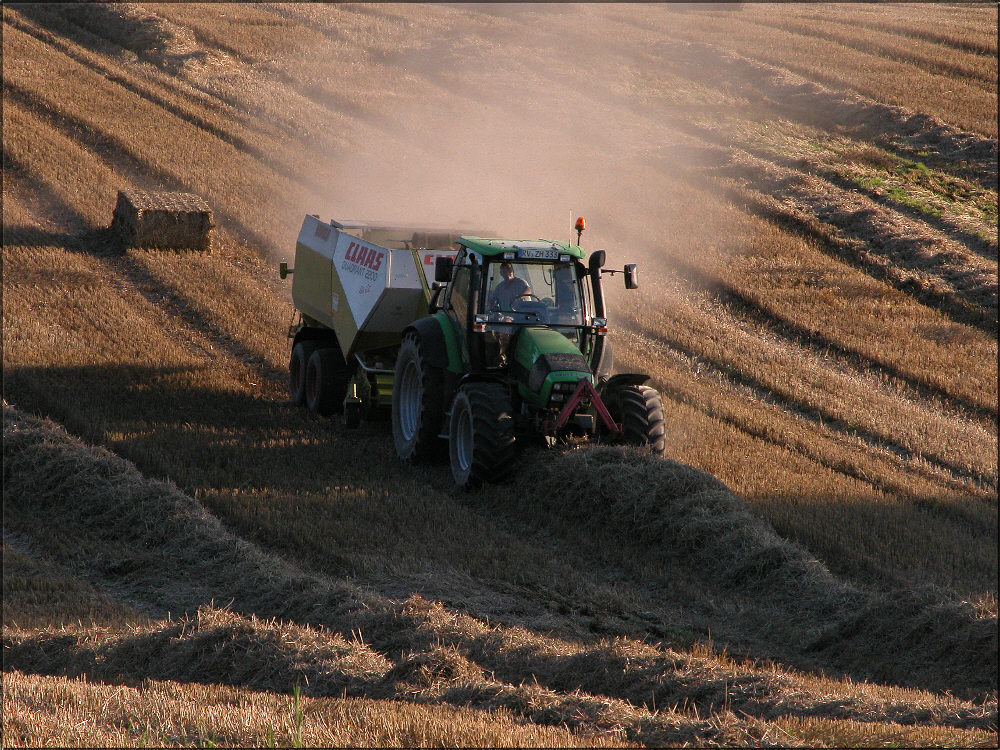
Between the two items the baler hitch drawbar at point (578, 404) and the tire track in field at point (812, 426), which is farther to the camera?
the tire track in field at point (812, 426)

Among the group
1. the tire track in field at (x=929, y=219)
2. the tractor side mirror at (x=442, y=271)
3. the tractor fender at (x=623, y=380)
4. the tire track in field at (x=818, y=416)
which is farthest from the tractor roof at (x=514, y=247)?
the tire track in field at (x=929, y=219)

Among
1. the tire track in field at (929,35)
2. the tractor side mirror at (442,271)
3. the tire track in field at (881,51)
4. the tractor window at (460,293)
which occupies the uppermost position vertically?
the tire track in field at (929,35)

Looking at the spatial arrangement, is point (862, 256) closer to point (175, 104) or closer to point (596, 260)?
point (596, 260)

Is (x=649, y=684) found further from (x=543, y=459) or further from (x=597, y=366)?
(x=597, y=366)

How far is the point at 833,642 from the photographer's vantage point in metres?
7.19

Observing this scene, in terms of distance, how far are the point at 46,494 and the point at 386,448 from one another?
340 cm

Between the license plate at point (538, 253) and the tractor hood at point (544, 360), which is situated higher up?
the license plate at point (538, 253)

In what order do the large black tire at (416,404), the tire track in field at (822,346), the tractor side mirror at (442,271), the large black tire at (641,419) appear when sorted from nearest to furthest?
the large black tire at (641,419) < the tractor side mirror at (442,271) < the large black tire at (416,404) < the tire track in field at (822,346)

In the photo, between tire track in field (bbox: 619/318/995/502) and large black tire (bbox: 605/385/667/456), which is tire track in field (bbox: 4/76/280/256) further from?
large black tire (bbox: 605/385/667/456)

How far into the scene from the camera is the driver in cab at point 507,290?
10508 mm

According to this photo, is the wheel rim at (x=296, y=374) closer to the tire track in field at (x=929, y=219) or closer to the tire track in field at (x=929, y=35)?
the tire track in field at (x=929, y=219)

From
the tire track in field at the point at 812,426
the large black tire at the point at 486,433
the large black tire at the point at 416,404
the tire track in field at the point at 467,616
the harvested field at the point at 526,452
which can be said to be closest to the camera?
the tire track in field at the point at 467,616

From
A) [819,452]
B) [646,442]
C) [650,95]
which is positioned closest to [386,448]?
[646,442]

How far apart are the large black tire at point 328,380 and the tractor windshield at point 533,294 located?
2923 millimetres
